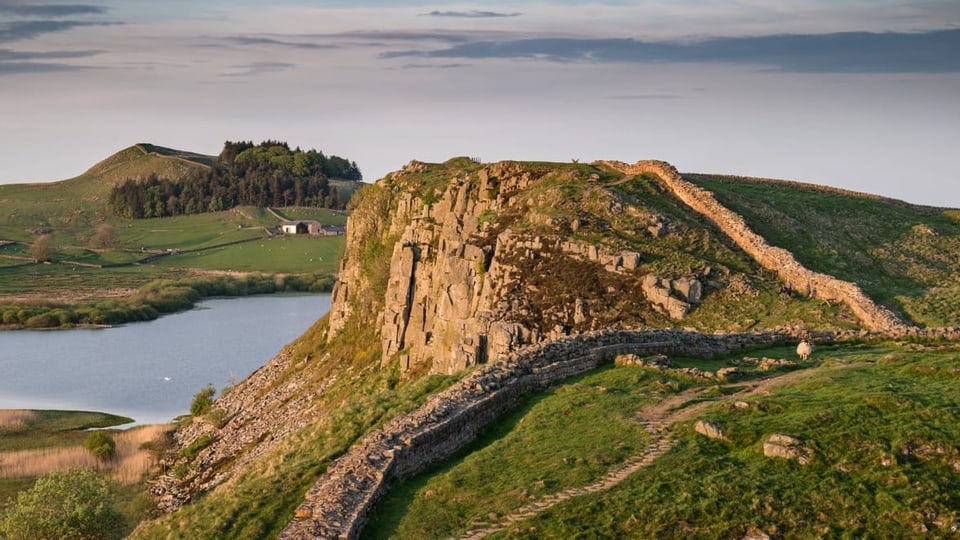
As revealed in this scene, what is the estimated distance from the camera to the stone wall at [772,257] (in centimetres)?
3503

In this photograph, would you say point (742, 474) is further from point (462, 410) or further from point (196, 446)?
point (196, 446)

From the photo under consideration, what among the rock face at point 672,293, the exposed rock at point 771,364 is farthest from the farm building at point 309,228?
the exposed rock at point 771,364

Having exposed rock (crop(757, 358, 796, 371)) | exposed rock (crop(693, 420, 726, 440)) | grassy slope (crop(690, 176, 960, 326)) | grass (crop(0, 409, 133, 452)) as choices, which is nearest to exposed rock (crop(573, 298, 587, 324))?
grassy slope (crop(690, 176, 960, 326))

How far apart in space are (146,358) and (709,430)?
73.1 metres

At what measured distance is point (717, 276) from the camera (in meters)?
39.0

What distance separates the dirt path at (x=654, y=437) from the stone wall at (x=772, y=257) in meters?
7.79

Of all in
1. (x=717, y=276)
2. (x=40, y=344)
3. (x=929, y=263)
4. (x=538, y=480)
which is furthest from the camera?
(x=40, y=344)

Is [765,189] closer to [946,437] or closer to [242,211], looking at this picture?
[946,437]

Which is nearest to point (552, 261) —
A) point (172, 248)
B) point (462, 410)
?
point (462, 410)

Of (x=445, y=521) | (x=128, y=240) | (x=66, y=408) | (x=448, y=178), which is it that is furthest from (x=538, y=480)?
(x=128, y=240)

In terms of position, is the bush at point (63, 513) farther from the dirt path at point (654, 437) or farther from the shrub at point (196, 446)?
the dirt path at point (654, 437)

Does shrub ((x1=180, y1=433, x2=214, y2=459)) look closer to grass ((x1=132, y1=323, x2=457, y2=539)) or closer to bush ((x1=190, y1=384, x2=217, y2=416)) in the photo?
bush ((x1=190, y1=384, x2=217, y2=416))

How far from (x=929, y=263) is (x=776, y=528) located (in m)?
31.9

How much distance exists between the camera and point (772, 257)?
134 feet
